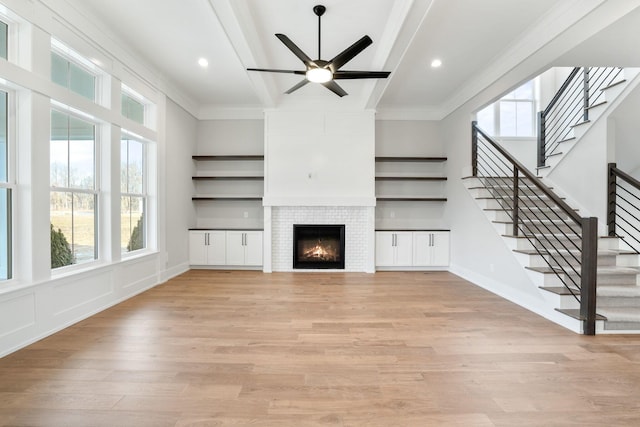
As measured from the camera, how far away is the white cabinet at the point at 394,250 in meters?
5.59

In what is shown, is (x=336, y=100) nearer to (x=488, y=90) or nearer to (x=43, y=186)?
(x=488, y=90)

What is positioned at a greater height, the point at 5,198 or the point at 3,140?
the point at 3,140

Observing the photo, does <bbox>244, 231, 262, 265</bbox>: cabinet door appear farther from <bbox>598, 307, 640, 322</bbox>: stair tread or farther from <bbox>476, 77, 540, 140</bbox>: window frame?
<bbox>476, 77, 540, 140</bbox>: window frame

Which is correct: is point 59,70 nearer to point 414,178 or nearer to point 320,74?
point 320,74

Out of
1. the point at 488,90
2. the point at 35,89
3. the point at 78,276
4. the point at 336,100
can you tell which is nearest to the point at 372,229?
the point at 336,100

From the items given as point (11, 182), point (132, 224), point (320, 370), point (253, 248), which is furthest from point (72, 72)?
point (320, 370)

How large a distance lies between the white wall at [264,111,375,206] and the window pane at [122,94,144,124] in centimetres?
205

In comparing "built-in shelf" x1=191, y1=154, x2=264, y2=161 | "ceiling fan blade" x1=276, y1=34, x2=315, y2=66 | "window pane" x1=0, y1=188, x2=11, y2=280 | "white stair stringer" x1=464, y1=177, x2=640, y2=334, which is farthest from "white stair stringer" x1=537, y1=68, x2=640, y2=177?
"window pane" x1=0, y1=188, x2=11, y2=280

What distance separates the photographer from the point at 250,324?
294cm

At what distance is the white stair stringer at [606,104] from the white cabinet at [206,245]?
6.05m

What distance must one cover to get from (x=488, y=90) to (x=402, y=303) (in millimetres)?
3329

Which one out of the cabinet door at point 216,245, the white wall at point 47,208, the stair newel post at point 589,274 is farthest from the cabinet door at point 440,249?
the white wall at point 47,208

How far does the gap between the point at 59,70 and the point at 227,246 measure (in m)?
3.53

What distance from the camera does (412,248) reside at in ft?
18.3
